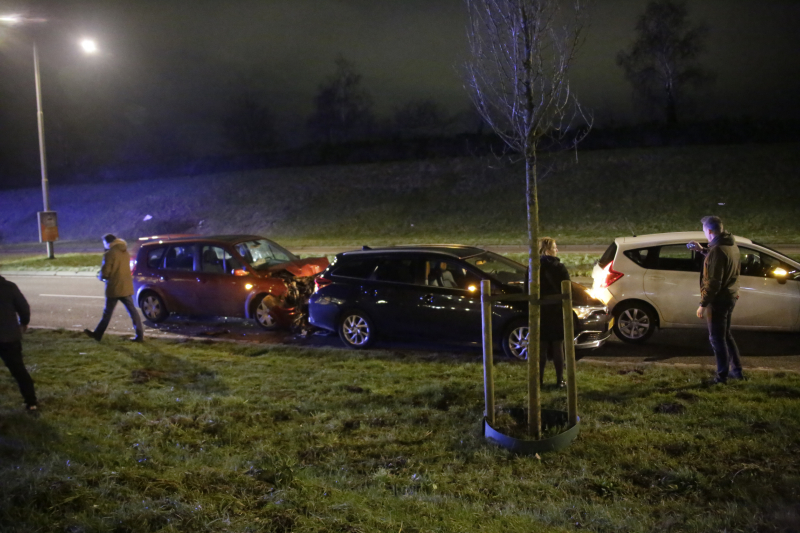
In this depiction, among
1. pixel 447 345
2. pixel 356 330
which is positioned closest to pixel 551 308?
pixel 447 345

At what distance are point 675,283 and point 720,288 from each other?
261 centimetres

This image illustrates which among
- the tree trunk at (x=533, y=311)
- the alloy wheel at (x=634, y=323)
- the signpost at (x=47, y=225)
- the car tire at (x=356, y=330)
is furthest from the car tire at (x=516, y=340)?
the signpost at (x=47, y=225)

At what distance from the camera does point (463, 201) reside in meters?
37.3

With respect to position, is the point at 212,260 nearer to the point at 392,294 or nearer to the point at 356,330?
the point at 356,330

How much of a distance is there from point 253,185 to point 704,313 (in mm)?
43306

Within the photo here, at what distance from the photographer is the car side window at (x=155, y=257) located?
12.4 metres

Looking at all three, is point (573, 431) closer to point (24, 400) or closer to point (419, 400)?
point (419, 400)

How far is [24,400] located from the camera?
6609 mm

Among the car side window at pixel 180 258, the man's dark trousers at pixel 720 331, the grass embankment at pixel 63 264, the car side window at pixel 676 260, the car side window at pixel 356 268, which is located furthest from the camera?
the grass embankment at pixel 63 264

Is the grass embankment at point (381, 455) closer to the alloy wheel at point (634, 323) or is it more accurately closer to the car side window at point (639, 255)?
the alloy wheel at point (634, 323)

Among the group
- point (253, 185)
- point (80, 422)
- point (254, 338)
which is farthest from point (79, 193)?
point (80, 422)

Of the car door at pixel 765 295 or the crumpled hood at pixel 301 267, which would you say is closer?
the car door at pixel 765 295

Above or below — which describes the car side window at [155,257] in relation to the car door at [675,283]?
above

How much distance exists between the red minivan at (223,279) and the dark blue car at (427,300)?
1.44 meters
